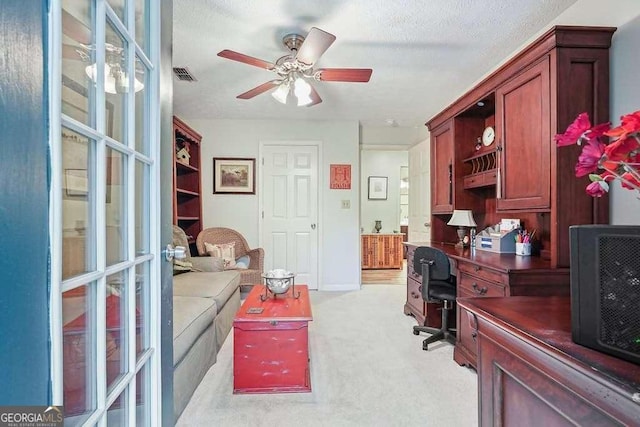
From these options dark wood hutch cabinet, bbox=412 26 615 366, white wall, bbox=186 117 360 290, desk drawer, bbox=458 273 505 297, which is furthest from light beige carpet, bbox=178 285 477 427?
white wall, bbox=186 117 360 290

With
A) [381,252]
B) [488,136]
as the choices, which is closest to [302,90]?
[488,136]

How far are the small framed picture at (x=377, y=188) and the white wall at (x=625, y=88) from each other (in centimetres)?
539

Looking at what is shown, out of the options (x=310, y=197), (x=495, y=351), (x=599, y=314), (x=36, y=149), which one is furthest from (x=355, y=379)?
(x=310, y=197)

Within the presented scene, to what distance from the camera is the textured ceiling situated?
2.11 metres

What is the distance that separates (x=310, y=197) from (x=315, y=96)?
206cm

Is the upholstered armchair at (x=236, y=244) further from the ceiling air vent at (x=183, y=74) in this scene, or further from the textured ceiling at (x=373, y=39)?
the ceiling air vent at (x=183, y=74)

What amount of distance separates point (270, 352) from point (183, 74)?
260 centimetres

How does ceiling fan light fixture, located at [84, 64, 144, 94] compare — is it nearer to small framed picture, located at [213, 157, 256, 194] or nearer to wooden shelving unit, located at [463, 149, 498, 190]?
wooden shelving unit, located at [463, 149, 498, 190]

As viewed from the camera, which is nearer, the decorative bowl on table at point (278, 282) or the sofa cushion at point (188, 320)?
the sofa cushion at point (188, 320)

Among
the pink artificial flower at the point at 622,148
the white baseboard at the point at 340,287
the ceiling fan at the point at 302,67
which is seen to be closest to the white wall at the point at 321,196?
the white baseboard at the point at 340,287

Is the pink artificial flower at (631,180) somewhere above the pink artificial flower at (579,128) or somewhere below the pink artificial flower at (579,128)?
below

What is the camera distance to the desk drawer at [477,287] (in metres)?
1.99

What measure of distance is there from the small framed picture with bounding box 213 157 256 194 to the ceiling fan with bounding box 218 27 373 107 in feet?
6.06

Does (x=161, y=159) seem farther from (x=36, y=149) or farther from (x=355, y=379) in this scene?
(x=355, y=379)
